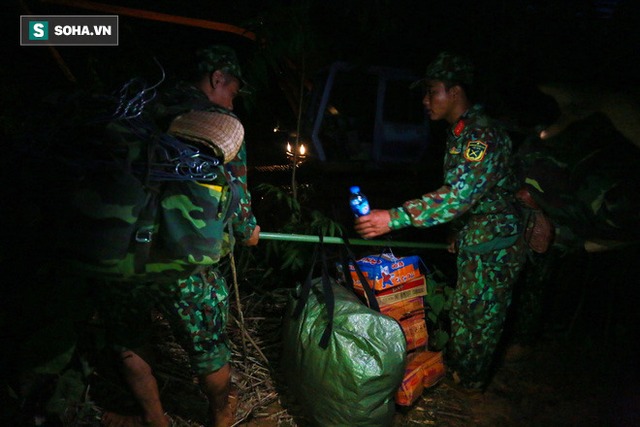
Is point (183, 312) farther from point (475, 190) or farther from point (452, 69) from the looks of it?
point (452, 69)

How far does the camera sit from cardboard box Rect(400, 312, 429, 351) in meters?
2.84

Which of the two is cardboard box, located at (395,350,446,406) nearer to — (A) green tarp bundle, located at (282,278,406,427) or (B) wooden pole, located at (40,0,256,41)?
(A) green tarp bundle, located at (282,278,406,427)

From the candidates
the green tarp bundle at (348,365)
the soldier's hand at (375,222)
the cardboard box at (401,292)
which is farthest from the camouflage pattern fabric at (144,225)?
the cardboard box at (401,292)

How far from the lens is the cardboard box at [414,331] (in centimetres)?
284

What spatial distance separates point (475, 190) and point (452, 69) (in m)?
0.87

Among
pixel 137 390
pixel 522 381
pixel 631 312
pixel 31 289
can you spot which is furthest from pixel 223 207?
pixel 631 312

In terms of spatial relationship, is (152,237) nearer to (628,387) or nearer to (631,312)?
(628,387)

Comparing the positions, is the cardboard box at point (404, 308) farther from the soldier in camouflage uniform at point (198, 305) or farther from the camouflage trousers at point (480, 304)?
the soldier in camouflage uniform at point (198, 305)

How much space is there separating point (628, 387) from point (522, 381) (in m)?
0.76

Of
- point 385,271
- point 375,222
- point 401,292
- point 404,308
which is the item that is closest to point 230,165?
point 375,222

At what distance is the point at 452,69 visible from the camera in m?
2.71

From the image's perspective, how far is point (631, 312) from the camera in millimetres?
3377

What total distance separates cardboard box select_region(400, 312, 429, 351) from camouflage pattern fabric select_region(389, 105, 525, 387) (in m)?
0.22

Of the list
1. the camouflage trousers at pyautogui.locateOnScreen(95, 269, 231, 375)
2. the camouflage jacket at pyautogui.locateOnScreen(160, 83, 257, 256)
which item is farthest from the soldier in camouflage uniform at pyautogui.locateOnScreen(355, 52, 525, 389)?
the camouflage trousers at pyautogui.locateOnScreen(95, 269, 231, 375)
